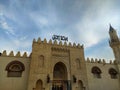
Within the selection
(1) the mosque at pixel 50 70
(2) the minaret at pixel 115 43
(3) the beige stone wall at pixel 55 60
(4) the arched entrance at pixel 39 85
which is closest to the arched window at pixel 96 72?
(1) the mosque at pixel 50 70

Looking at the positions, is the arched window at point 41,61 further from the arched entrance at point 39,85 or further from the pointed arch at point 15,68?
the pointed arch at point 15,68

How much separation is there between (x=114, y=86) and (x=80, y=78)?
8.46m

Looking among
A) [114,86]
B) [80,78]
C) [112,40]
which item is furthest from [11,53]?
[112,40]

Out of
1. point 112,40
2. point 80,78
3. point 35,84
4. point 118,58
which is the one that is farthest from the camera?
point 112,40

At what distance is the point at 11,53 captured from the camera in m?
15.3

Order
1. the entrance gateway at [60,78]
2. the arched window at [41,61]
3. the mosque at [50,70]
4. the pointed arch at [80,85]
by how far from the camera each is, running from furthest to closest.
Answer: the pointed arch at [80,85]
the entrance gateway at [60,78]
the arched window at [41,61]
the mosque at [50,70]

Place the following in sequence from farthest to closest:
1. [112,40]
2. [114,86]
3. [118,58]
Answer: [112,40] < [118,58] < [114,86]

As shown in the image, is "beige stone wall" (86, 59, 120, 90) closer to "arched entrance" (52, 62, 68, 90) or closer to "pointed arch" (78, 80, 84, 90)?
"pointed arch" (78, 80, 84, 90)

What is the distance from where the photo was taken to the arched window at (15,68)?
1428 cm

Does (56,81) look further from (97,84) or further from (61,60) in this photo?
(97,84)

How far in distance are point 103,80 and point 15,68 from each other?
1517 centimetres

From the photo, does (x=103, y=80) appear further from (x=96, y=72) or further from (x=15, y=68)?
(x=15, y=68)

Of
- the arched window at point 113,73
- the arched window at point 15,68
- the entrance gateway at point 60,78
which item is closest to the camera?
the arched window at point 15,68

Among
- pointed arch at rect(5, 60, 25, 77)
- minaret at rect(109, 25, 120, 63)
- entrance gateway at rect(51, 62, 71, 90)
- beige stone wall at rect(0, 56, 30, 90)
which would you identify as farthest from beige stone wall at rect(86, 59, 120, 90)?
pointed arch at rect(5, 60, 25, 77)
